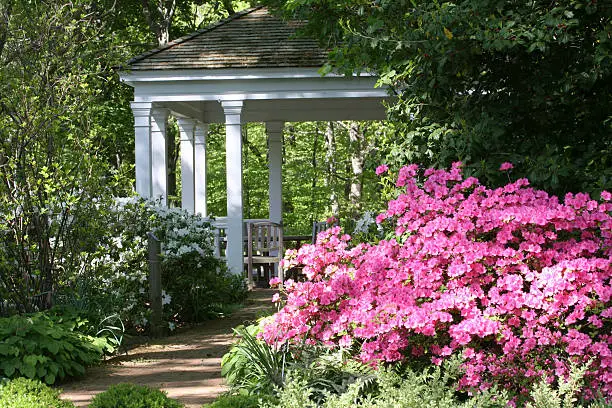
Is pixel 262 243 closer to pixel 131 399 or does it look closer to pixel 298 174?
pixel 131 399

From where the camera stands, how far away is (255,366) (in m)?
5.79

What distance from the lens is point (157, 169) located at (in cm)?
1389

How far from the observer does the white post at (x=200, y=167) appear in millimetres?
16734

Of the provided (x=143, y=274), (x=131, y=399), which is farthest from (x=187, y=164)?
(x=131, y=399)

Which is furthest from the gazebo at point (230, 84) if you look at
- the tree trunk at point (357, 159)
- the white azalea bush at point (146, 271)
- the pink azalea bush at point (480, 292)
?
the tree trunk at point (357, 159)

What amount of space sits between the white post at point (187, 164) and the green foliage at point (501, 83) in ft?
29.7

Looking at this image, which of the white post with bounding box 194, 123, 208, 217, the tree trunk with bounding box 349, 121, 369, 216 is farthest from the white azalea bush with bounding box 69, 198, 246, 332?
the tree trunk with bounding box 349, 121, 369, 216

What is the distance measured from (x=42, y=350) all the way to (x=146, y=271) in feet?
8.55

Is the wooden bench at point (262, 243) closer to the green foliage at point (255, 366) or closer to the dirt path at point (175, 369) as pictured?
the dirt path at point (175, 369)

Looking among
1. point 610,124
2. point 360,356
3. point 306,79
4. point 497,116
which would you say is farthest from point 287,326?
point 306,79

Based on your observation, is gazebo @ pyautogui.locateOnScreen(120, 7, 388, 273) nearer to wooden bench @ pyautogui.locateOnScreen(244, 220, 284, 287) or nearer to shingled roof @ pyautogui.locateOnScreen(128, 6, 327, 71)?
shingled roof @ pyautogui.locateOnScreen(128, 6, 327, 71)

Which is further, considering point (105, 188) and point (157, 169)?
point (157, 169)

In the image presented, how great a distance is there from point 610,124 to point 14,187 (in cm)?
554

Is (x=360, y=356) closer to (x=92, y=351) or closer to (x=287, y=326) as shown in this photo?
(x=287, y=326)
